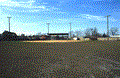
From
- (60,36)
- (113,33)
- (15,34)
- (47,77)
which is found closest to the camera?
(47,77)

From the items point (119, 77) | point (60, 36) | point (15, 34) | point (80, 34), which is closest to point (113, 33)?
point (80, 34)

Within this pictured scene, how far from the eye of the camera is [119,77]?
A: 2.98 meters

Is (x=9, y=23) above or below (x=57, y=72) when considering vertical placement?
above

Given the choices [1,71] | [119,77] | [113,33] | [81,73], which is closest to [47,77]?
[81,73]

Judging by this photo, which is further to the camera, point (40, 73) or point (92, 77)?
point (40, 73)

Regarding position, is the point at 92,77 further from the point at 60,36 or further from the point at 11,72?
the point at 60,36

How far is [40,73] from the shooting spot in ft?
10.4

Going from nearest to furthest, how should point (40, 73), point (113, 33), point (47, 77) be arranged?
1. point (47, 77)
2. point (40, 73)
3. point (113, 33)

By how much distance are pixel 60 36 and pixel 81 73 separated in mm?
50748

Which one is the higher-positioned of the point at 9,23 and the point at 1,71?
the point at 9,23

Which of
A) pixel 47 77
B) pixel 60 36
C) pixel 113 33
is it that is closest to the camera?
pixel 47 77

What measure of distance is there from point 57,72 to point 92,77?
1.00 meters

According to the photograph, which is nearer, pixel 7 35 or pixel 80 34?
pixel 7 35

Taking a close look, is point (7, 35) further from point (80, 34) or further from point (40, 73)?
point (80, 34)
